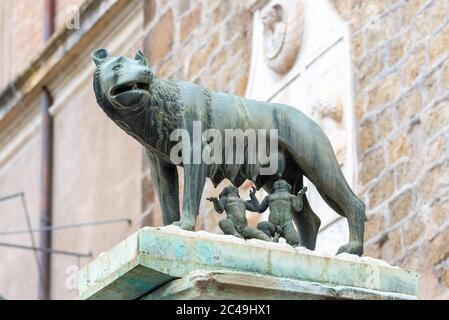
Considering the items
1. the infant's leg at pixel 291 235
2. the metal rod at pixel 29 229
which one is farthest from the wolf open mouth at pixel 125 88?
the metal rod at pixel 29 229

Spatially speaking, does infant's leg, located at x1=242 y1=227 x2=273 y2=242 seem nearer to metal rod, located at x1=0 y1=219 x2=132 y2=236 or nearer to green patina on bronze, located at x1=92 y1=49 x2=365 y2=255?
green patina on bronze, located at x1=92 y1=49 x2=365 y2=255

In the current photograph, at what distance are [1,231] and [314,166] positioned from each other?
9331 millimetres

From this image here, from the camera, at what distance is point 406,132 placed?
1013 cm

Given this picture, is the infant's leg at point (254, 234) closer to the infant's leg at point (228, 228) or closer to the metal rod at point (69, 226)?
the infant's leg at point (228, 228)

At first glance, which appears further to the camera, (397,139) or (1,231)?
(1,231)

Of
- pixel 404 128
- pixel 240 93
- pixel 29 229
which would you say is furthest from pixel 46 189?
pixel 404 128

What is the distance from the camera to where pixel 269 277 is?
6.93 m

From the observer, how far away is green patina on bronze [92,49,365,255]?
729 centimetres

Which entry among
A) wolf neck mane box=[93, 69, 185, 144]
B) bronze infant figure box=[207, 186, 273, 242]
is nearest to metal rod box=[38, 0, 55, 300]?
bronze infant figure box=[207, 186, 273, 242]

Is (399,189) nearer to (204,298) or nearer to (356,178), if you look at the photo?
(356,178)

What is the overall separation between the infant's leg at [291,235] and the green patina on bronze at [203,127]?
224 millimetres

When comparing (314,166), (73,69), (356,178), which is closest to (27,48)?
(73,69)

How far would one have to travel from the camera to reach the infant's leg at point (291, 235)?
24.2 feet

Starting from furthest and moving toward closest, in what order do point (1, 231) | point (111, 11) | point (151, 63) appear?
point (1, 231), point (111, 11), point (151, 63)
